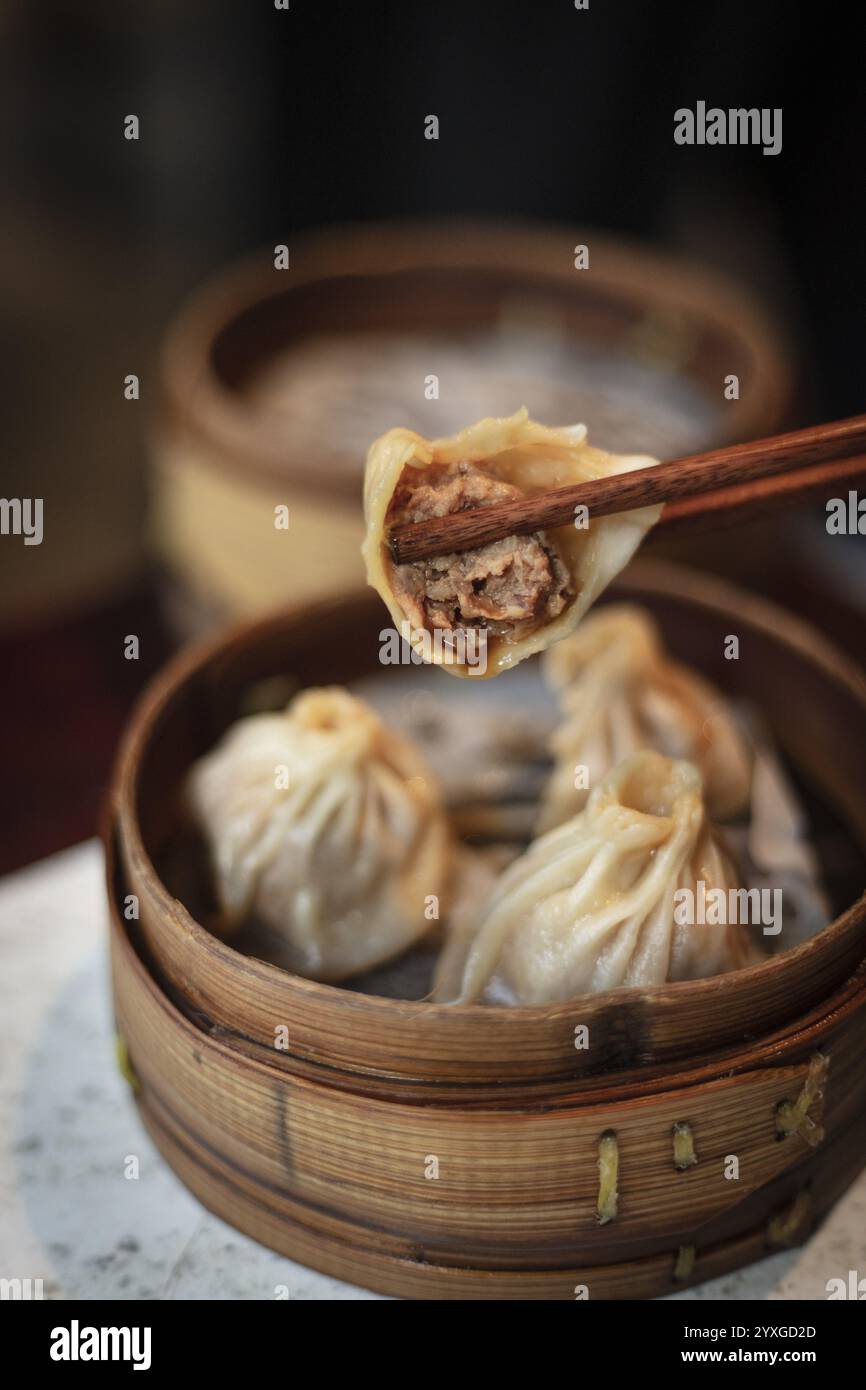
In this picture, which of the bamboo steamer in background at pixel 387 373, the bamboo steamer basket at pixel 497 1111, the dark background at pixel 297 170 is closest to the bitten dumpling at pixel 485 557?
the bamboo steamer basket at pixel 497 1111

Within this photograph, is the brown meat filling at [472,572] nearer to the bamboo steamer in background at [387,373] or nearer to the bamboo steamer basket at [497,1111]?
the bamboo steamer basket at [497,1111]

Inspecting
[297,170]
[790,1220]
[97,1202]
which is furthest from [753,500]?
[297,170]

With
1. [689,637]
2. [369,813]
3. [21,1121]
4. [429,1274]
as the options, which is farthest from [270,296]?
[429,1274]

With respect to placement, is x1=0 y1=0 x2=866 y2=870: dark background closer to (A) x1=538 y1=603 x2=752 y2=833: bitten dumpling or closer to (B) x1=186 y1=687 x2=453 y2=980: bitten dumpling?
(A) x1=538 y1=603 x2=752 y2=833: bitten dumpling

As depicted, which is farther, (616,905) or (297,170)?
(297,170)

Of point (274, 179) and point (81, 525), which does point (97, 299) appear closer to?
point (274, 179)

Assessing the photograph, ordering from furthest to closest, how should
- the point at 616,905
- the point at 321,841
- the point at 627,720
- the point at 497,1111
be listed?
1. the point at 627,720
2. the point at 321,841
3. the point at 616,905
4. the point at 497,1111

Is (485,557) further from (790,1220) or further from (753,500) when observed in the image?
(790,1220)
